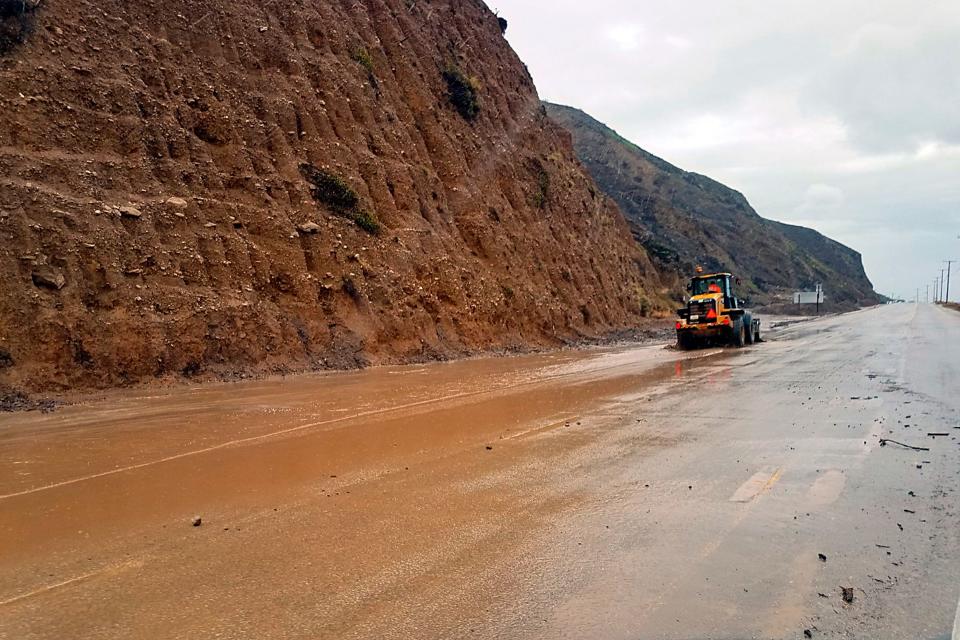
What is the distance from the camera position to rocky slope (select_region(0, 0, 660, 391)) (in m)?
13.6

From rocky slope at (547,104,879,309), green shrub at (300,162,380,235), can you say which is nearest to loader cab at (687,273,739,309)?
green shrub at (300,162,380,235)

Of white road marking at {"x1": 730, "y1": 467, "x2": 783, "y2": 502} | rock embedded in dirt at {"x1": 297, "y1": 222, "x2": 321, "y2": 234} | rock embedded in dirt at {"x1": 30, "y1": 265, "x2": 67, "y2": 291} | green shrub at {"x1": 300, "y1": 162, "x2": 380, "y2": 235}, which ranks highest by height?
green shrub at {"x1": 300, "y1": 162, "x2": 380, "y2": 235}

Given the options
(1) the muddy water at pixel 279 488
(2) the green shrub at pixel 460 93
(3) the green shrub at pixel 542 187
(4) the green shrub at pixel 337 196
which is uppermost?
(2) the green shrub at pixel 460 93

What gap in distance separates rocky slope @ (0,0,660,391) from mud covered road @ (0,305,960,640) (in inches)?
147

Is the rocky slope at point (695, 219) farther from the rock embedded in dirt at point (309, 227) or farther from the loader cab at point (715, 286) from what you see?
the rock embedded in dirt at point (309, 227)

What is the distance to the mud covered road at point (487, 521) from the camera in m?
3.82

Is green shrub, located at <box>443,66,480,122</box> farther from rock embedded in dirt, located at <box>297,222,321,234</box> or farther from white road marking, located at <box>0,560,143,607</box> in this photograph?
white road marking, located at <box>0,560,143,607</box>

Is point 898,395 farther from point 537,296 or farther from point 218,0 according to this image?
point 218,0

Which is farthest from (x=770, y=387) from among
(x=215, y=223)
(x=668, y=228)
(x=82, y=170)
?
(x=668, y=228)

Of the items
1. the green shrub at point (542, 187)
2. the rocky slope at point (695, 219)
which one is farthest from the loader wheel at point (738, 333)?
the rocky slope at point (695, 219)

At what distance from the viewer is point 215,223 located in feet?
55.7

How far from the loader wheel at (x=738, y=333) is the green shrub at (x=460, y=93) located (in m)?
15.5

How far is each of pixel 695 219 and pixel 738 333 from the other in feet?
217

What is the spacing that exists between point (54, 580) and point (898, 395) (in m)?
12.5
